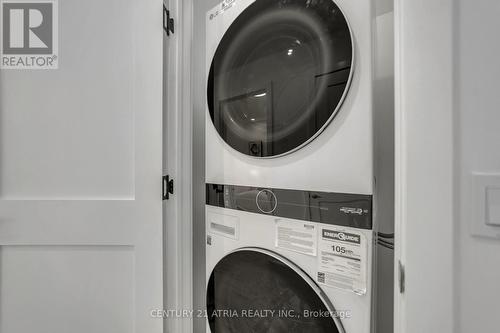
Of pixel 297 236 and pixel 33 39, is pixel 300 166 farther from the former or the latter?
pixel 33 39

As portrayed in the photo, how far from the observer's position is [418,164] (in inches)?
21.6

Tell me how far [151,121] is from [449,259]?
1146 millimetres

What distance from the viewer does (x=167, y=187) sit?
1.22 metres

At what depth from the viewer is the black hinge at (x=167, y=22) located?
120 cm

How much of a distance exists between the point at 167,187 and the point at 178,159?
14cm

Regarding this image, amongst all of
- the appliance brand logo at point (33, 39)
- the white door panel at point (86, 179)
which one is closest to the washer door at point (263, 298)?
the white door panel at point (86, 179)

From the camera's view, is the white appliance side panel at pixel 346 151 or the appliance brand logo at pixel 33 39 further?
the appliance brand logo at pixel 33 39

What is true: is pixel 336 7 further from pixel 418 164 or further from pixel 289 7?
pixel 418 164

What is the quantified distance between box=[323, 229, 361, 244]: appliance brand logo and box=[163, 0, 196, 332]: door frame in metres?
0.73

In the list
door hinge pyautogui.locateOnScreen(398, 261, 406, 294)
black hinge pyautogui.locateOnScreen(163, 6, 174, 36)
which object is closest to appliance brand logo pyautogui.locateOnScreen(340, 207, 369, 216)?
door hinge pyautogui.locateOnScreen(398, 261, 406, 294)

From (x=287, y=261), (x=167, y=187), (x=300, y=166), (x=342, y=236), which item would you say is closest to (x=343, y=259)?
(x=342, y=236)

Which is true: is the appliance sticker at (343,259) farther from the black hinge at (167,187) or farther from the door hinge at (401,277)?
the black hinge at (167,187)

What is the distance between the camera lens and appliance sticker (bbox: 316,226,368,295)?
2.17 ft

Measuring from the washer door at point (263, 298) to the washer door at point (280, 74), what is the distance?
0.37 m
